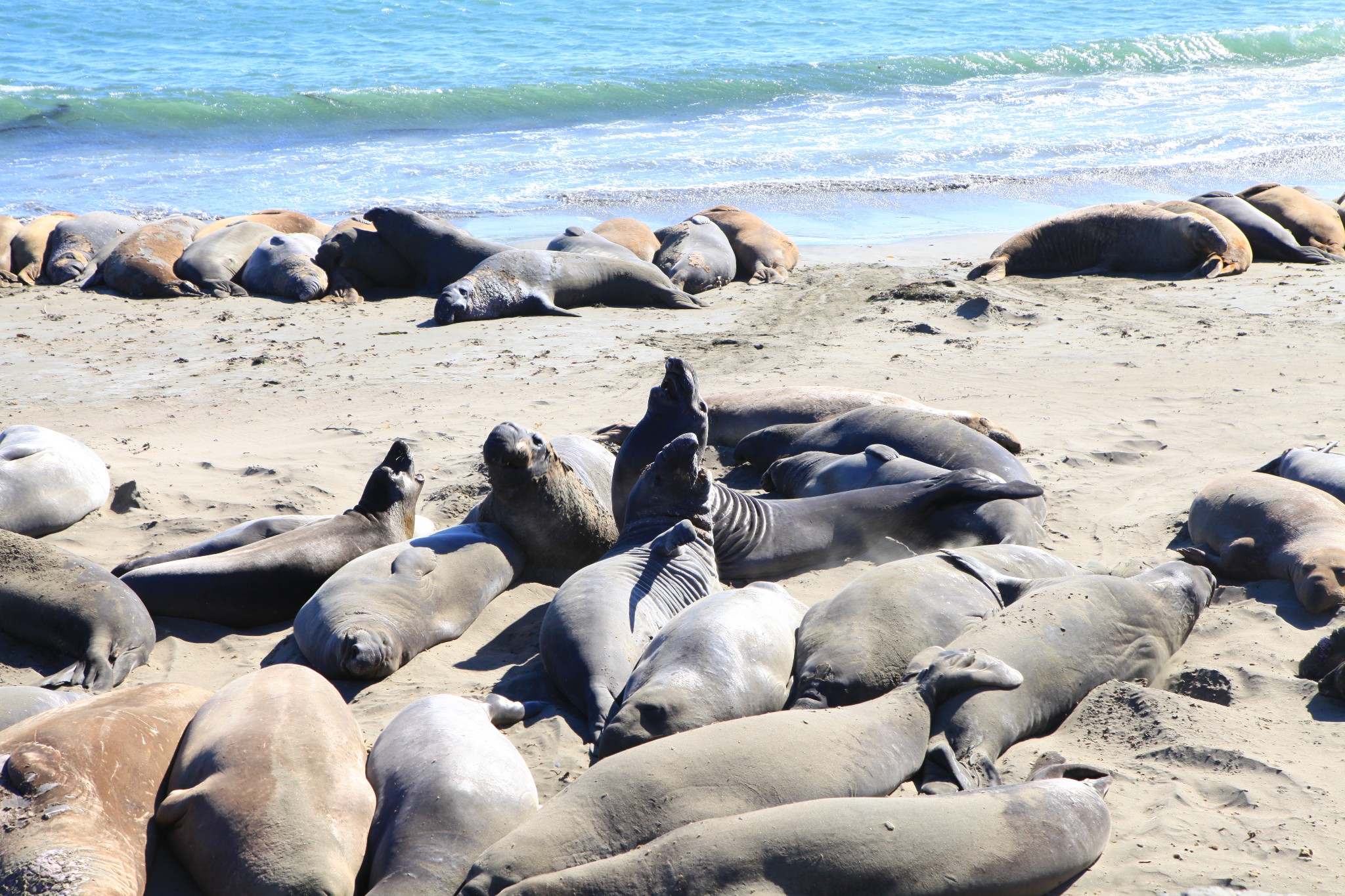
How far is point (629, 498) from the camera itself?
5129mm

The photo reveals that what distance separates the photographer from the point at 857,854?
2.62 metres

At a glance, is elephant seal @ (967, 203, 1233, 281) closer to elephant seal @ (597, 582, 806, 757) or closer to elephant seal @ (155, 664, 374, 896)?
elephant seal @ (597, 582, 806, 757)

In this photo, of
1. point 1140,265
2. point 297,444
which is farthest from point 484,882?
point 1140,265

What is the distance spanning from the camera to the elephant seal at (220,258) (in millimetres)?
10461

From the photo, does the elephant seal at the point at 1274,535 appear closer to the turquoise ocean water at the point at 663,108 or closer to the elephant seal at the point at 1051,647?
the elephant seal at the point at 1051,647

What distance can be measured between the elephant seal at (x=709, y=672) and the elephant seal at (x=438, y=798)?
1.15 ft

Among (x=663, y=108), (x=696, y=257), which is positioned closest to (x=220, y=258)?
(x=696, y=257)

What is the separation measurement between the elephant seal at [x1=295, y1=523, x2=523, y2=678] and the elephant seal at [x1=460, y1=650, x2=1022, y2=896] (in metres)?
1.57

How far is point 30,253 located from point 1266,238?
1209cm

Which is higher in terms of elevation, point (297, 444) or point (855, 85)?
point (855, 85)

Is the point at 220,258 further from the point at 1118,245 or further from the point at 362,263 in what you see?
the point at 1118,245

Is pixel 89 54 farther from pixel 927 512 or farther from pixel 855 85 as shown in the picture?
pixel 927 512

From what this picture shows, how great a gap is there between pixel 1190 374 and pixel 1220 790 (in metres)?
5.02

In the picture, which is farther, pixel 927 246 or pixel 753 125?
pixel 753 125
